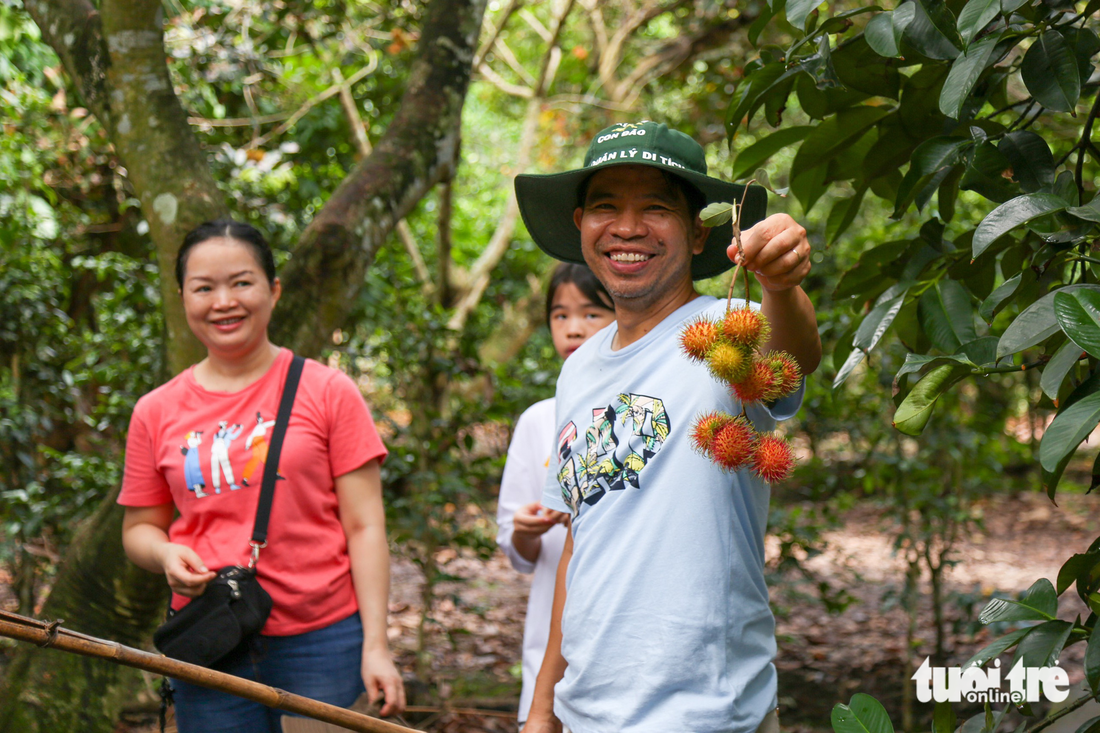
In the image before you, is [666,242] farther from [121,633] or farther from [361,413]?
[121,633]

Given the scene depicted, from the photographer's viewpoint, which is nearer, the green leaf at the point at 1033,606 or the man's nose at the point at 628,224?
the green leaf at the point at 1033,606

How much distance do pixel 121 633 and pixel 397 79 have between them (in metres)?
3.51

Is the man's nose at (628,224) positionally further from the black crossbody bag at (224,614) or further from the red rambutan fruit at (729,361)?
the black crossbody bag at (224,614)

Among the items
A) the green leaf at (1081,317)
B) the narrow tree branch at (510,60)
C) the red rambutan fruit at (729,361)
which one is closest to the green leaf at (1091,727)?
the green leaf at (1081,317)

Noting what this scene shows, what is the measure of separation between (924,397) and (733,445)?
10.0 inches

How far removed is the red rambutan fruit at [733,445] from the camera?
3.93 feet

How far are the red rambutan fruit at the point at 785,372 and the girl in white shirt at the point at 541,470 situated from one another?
100 centimetres

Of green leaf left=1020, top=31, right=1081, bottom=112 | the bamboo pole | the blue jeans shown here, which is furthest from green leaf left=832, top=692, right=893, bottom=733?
the blue jeans

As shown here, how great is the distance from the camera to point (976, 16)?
110 cm

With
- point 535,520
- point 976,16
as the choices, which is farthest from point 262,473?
point 976,16

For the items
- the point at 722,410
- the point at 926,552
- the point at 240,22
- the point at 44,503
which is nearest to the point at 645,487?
Result: the point at 722,410

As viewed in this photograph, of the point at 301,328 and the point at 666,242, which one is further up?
the point at 301,328

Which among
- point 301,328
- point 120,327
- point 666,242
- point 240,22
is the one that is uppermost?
point 240,22

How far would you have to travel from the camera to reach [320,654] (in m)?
1.86
